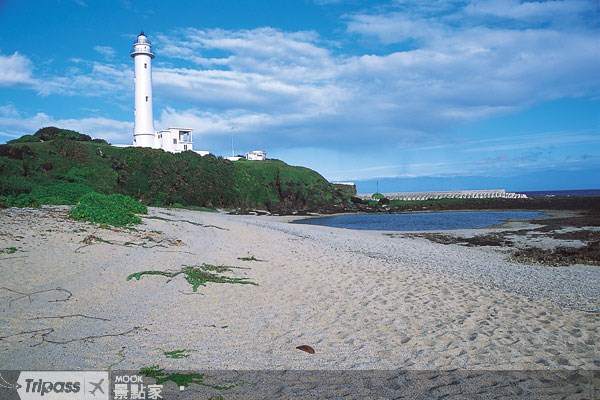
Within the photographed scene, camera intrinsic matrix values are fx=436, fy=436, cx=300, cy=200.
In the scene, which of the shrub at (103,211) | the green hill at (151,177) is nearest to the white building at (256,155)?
the green hill at (151,177)

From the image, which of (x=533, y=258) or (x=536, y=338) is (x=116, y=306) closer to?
(x=536, y=338)

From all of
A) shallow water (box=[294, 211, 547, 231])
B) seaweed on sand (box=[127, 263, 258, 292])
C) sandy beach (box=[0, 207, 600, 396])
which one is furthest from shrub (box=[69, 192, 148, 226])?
shallow water (box=[294, 211, 547, 231])

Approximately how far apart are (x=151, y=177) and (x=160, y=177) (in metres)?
0.74

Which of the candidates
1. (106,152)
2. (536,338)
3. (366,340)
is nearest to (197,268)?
(366,340)

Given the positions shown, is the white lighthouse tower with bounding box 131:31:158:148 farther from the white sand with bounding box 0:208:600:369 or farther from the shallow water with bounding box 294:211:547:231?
the white sand with bounding box 0:208:600:369

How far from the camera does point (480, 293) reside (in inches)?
351

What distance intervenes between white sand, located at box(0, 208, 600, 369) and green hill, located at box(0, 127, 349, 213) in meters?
8.66

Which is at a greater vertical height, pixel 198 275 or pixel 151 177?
pixel 151 177

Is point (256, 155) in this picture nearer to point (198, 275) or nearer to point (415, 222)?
point (415, 222)

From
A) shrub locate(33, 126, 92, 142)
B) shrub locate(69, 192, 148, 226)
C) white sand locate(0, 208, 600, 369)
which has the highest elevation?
shrub locate(33, 126, 92, 142)

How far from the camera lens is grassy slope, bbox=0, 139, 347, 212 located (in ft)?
91.3

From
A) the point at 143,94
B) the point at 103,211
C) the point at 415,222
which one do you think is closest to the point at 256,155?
the point at 143,94

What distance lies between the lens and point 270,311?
7105 millimetres

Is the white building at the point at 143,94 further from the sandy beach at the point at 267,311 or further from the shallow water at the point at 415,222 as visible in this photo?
the sandy beach at the point at 267,311
